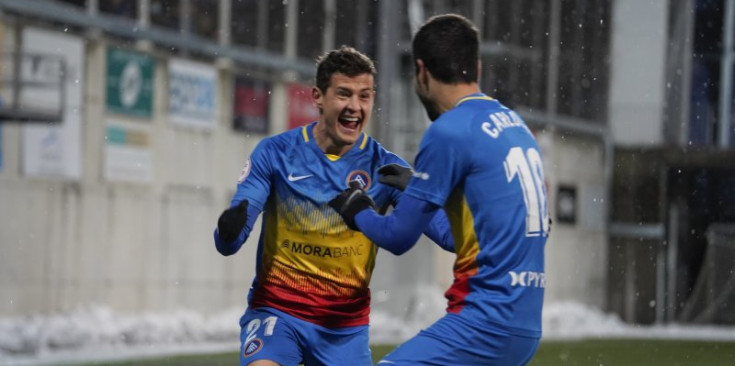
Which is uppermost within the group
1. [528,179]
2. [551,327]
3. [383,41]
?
[383,41]

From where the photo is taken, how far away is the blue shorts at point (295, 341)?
231 inches

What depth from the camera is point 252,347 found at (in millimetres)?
5887

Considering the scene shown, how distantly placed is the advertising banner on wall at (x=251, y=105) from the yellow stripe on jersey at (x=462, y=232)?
1713 centimetres

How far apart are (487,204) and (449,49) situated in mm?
522

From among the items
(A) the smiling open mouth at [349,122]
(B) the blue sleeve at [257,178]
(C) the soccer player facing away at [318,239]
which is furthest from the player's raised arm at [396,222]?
(A) the smiling open mouth at [349,122]

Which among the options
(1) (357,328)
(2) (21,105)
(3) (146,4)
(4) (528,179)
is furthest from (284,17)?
(4) (528,179)

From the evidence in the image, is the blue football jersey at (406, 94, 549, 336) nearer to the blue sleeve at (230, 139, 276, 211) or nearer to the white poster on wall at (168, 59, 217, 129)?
the blue sleeve at (230, 139, 276, 211)

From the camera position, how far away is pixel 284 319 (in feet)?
19.6

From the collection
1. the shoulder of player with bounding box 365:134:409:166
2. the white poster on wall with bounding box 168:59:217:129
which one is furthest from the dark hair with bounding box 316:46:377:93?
the white poster on wall with bounding box 168:59:217:129

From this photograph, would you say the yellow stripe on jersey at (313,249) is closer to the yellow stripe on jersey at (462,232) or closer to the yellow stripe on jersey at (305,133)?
the yellow stripe on jersey at (305,133)

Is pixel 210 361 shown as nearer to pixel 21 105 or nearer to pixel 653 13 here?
pixel 21 105

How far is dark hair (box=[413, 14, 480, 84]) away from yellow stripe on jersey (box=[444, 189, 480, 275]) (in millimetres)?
388

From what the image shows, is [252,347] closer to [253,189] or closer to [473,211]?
[253,189]

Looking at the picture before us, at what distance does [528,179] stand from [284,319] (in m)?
1.66
